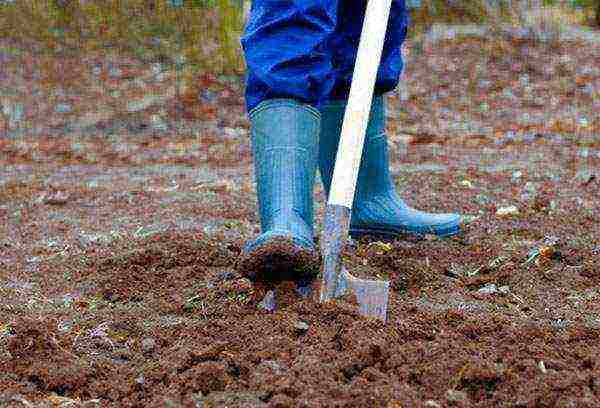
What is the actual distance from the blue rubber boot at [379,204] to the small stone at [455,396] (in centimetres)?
137

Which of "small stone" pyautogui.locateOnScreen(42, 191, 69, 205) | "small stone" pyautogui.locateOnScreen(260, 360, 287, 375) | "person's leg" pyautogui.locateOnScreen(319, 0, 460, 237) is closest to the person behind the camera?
"small stone" pyautogui.locateOnScreen(260, 360, 287, 375)

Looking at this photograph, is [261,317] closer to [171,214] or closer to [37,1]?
[171,214]

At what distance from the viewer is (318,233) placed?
11.5 feet

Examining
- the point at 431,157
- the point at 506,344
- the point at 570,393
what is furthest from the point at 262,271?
the point at 431,157

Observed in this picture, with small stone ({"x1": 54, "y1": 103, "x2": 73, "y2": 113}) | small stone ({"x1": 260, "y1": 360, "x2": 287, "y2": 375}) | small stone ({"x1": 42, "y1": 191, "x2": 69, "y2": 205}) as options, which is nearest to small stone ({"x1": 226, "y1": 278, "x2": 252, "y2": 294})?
small stone ({"x1": 260, "y1": 360, "x2": 287, "y2": 375})

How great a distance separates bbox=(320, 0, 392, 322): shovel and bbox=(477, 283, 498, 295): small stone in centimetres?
42

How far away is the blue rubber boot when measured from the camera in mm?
3334

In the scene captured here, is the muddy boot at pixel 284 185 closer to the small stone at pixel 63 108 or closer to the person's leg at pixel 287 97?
the person's leg at pixel 287 97

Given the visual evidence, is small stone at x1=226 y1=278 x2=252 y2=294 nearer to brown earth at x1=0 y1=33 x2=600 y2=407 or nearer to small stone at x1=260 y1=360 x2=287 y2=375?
brown earth at x1=0 y1=33 x2=600 y2=407

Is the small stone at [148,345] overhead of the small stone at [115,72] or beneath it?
overhead

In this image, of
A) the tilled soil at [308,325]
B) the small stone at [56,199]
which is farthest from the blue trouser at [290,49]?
the small stone at [56,199]

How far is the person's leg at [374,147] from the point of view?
2994 millimetres

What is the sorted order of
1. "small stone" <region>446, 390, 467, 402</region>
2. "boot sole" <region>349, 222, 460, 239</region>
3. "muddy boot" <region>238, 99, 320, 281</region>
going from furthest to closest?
"boot sole" <region>349, 222, 460, 239</region> → "muddy boot" <region>238, 99, 320, 281</region> → "small stone" <region>446, 390, 467, 402</region>

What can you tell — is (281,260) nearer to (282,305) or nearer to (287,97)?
(282,305)
